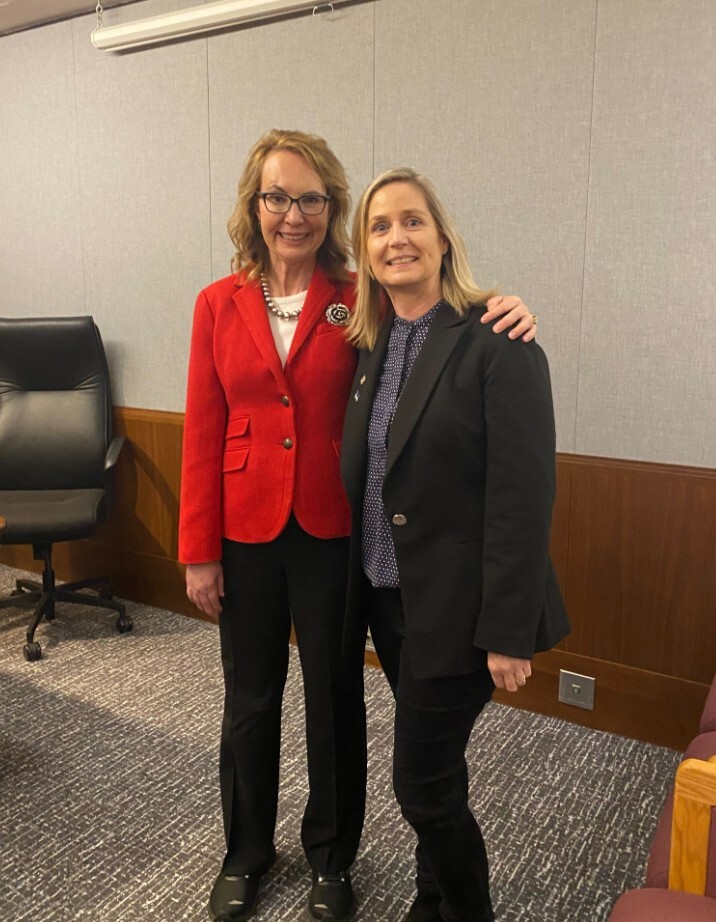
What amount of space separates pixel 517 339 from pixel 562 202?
1.30 metres

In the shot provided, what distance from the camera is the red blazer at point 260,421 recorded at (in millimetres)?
1582

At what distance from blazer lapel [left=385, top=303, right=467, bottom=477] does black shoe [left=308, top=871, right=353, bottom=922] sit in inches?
39.1

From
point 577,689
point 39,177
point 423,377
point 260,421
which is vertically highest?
point 39,177

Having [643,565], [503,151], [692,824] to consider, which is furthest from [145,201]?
[692,824]

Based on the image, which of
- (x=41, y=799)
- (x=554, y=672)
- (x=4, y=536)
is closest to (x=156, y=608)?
(x=4, y=536)

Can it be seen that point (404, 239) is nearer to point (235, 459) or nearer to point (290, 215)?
point (290, 215)

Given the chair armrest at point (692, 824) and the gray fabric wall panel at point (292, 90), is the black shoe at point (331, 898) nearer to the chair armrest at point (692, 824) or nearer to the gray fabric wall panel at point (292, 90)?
the chair armrest at point (692, 824)

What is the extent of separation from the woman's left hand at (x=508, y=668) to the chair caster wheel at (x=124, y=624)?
7.69ft

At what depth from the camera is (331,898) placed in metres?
1.75

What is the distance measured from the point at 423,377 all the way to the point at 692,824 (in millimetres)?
792

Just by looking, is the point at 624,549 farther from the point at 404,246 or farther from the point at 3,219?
the point at 3,219

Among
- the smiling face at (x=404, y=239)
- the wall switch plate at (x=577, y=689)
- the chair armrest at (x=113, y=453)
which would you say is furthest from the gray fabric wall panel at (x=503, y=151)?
the smiling face at (x=404, y=239)

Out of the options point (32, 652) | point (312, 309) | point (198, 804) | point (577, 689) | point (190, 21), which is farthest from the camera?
point (32, 652)

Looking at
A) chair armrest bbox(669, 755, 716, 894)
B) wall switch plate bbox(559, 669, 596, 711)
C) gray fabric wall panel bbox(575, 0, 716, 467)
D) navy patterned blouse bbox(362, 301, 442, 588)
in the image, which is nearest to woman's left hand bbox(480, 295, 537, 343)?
navy patterned blouse bbox(362, 301, 442, 588)
